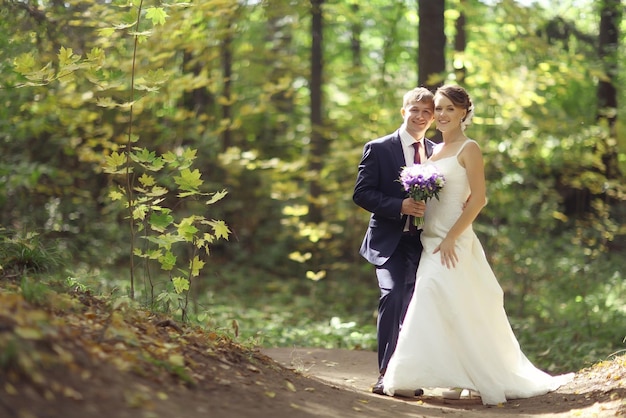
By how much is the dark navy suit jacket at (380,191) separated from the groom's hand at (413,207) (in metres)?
0.17

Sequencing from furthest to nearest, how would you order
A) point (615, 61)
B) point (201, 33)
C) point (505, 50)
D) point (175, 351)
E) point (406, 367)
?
point (615, 61) < point (505, 50) < point (201, 33) < point (406, 367) < point (175, 351)

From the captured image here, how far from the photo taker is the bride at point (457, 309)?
18.7ft

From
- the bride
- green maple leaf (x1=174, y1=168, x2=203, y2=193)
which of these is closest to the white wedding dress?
the bride

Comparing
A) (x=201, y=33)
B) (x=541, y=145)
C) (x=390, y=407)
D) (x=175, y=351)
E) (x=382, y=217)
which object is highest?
(x=201, y=33)

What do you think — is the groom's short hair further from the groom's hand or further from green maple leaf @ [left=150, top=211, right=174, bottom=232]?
green maple leaf @ [left=150, top=211, right=174, bottom=232]

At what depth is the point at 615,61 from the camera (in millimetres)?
12352

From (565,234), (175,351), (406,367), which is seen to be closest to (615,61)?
(565,234)

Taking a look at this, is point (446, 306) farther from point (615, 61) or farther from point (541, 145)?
point (615, 61)

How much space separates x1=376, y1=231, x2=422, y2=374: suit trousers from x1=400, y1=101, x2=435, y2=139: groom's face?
0.88 metres

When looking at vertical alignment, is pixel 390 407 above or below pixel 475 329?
below

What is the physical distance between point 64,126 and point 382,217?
781 centimetres

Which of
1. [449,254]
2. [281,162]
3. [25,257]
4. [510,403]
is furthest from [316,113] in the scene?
[510,403]

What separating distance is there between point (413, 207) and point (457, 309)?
2.74 ft

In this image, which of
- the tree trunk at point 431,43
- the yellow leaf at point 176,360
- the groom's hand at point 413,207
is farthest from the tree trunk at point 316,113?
the yellow leaf at point 176,360
